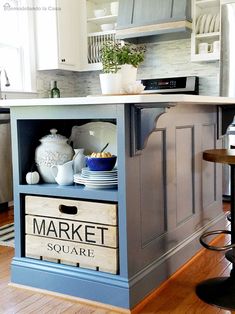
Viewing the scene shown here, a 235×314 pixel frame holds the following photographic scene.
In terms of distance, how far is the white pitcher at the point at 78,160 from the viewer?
2.15 m

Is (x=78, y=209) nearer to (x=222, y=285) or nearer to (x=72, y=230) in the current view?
(x=72, y=230)

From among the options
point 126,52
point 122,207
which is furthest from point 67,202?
point 126,52

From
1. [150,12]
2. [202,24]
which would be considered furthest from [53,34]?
[202,24]

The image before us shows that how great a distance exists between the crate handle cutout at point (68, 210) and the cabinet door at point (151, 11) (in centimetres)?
288

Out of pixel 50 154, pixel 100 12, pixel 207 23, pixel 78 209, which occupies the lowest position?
pixel 78 209

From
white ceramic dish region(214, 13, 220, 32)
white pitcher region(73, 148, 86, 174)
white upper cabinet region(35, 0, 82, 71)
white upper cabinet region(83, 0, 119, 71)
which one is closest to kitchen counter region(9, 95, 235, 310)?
white pitcher region(73, 148, 86, 174)

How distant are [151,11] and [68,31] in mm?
1048

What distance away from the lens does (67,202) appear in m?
2.02

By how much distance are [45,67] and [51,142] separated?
112 inches

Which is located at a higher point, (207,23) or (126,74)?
(207,23)

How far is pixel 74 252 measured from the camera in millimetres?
2016

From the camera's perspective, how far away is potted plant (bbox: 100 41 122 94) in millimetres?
2021

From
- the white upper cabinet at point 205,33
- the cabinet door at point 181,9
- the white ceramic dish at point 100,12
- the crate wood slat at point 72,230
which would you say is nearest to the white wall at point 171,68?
the white upper cabinet at point 205,33

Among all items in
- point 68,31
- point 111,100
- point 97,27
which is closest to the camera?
point 111,100
